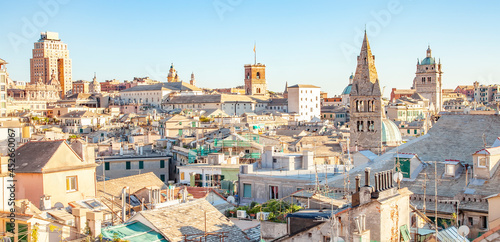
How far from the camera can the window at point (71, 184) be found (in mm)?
17234

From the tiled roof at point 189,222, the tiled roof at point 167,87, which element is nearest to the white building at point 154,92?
the tiled roof at point 167,87

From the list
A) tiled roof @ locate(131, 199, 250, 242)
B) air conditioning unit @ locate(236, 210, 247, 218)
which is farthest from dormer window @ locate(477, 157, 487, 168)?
tiled roof @ locate(131, 199, 250, 242)

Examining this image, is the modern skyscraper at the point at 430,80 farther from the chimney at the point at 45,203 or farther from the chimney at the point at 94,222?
the chimney at the point at 94,222

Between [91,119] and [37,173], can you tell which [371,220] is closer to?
[37,173]

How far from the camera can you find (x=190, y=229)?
39.9 feet

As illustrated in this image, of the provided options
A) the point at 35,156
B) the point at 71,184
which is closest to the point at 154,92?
the point at 35,156

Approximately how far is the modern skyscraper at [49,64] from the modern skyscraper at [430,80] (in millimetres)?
106735

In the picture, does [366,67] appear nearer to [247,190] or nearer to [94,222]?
[247,190]

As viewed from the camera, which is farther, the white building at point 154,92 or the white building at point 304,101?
the white building at point 154,92

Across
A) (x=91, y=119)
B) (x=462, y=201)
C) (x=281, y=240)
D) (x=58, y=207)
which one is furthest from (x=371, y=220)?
(x=91, y=119)

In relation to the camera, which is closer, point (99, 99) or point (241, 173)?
point (241, 173)

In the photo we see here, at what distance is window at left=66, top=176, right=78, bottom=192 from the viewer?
17.2m

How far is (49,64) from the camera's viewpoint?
7018 inches

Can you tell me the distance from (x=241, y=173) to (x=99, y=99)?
107137 millimetres
